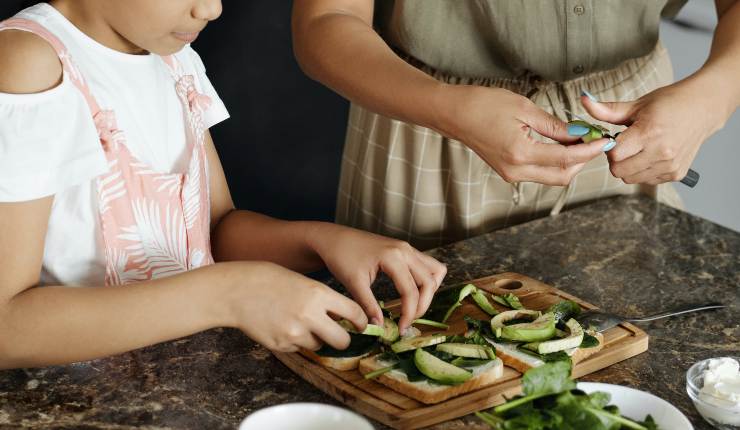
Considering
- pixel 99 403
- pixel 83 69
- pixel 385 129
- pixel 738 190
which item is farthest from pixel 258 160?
pixel 99 403

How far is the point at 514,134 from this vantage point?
1.41 m

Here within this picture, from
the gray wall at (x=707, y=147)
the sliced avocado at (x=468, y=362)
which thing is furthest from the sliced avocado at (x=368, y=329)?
the gray wall at (x=707, y=147)

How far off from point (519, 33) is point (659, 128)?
1.34ft

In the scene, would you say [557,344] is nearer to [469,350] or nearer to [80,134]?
[469,350]

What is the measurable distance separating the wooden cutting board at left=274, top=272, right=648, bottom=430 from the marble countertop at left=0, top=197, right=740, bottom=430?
0.02 metres

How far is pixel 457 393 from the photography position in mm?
1246

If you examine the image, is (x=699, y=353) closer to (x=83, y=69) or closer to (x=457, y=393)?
(x=457, y=393)

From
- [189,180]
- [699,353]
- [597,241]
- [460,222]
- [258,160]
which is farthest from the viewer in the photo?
[258,160]

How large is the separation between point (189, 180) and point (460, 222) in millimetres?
642

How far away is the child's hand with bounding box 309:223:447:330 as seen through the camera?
1.42 metres

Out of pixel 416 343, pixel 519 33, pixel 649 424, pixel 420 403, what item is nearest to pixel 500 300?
pixel 416 343

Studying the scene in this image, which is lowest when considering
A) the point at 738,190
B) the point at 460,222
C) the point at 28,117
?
the point at 738,190

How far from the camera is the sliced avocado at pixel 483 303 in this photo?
4.89 ft

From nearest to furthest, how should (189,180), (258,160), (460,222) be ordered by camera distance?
(189,180) < (460,222) < (258,160)
